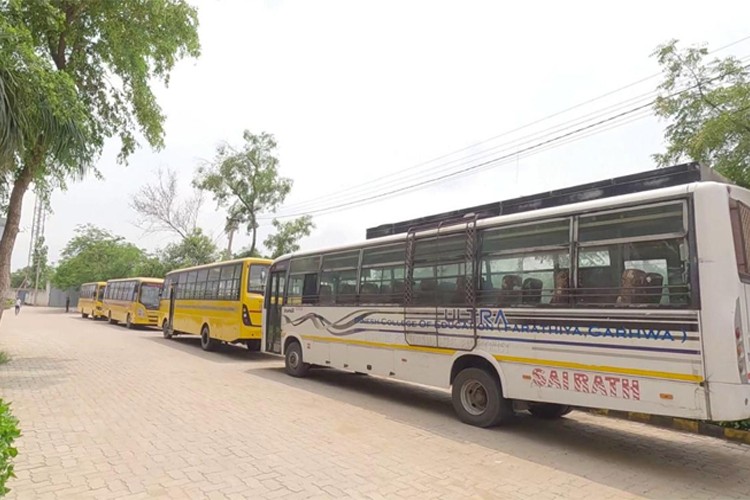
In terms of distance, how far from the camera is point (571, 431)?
22.1 feet

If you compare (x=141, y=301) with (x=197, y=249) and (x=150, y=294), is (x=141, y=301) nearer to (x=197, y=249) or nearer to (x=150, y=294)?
(x=150, y=294)

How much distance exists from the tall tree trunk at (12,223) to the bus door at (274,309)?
590cm

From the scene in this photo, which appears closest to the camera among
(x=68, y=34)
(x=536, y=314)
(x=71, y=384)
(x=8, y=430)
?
(x=8, y=430)

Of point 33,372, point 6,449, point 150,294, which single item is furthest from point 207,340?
point 6,449

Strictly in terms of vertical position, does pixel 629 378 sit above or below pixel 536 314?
below

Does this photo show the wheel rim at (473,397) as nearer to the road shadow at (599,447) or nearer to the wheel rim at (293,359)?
the road shadow at (599,447)

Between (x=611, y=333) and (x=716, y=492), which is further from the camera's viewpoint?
(x=611, y=333)

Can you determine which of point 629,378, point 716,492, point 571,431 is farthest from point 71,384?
point 716,492

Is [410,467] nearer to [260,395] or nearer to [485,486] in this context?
[485,486]

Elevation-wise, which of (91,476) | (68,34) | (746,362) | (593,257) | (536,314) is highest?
(68,34)

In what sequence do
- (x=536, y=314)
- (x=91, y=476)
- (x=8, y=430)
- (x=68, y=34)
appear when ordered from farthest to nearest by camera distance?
(x=68, y=34), (x=536, y=314), (x=91, y=476), (x=8, y=430)

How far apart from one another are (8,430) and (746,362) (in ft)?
20.4

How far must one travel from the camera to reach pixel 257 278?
45.5 feet

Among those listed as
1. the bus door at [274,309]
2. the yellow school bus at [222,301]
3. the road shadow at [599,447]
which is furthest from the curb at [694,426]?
the yellow school bus at [222,301]
